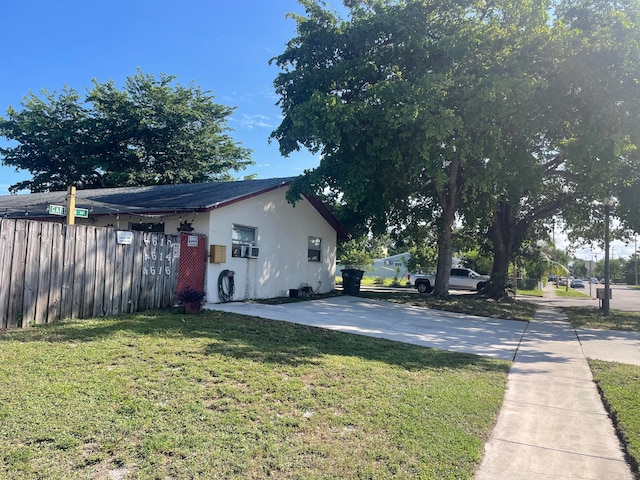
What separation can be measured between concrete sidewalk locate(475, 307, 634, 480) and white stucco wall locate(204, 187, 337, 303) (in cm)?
830

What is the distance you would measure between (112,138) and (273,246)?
20343 mm

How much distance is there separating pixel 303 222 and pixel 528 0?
10.5 m

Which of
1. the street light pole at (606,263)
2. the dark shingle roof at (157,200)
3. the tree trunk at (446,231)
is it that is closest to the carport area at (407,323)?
the dark shingle roof at (157,200)

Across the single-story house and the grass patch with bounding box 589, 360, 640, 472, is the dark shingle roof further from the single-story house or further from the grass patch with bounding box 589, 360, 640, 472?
the grass patch with bounding box 589, 360, 640, 472

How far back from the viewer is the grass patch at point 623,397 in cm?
398

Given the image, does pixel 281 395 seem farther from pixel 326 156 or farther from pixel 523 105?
pixel 523 105

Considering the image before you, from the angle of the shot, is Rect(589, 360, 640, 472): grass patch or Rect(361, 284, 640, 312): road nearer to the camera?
Rect(589, 360, 640, 472): grass patch

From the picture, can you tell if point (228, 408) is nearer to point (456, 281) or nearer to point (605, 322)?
point (605, 322)

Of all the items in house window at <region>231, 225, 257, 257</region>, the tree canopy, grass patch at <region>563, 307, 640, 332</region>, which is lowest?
grass patch at <region>563, 307, 640, 332</region>

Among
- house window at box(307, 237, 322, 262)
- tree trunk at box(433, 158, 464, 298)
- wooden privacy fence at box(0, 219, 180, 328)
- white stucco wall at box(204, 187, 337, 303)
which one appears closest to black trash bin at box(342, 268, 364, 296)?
white stucco wall at box(204, 187, 337, 303)

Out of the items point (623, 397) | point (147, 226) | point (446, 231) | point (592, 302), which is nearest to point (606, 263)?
point (446, 231)

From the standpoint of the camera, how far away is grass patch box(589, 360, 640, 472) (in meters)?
3.98

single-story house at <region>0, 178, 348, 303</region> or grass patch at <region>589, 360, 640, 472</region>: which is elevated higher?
single-story house at <region>0, 178, 348, 303</region>

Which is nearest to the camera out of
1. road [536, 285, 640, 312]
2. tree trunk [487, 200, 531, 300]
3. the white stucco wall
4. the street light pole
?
the white stucco wall
